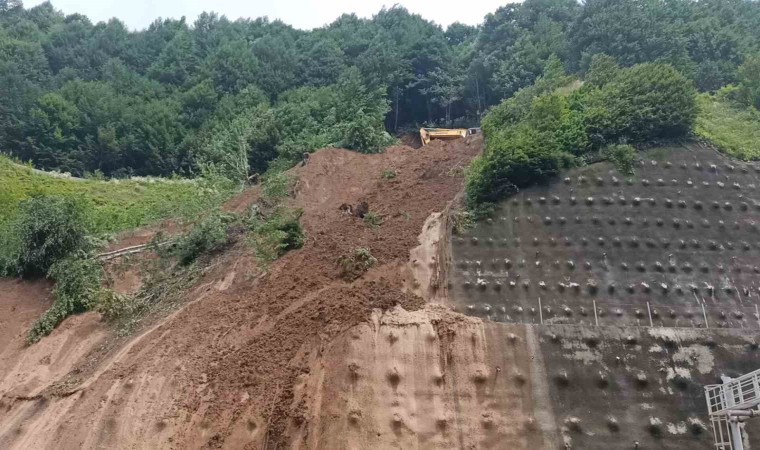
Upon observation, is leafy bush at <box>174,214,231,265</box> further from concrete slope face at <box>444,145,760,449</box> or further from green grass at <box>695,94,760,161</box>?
green grass at <box>695,94,760,161</box>

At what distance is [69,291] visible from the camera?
17422 millimetres

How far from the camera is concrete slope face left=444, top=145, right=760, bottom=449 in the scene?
12961 mm

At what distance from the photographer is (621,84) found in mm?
20781

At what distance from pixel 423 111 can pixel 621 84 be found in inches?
823

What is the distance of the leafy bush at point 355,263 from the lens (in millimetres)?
15508

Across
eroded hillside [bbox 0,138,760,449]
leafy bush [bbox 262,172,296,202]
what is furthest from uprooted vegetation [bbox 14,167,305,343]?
eroded hillside [bbox 0,138,760,449]

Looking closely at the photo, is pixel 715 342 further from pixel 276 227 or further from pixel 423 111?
pixel 423 111

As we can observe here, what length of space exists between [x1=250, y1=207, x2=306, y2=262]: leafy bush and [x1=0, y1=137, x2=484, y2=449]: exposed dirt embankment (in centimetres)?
39

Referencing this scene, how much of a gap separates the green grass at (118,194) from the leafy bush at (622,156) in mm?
14068

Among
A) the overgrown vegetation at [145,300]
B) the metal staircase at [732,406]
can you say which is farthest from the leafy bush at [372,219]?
the metal staircase at [732,406]

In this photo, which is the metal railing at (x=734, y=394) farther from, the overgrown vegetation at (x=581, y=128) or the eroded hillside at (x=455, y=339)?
the overgrown vegetation at (x=581, y=128)

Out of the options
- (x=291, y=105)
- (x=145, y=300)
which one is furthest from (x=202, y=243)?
(x=291, y=105)

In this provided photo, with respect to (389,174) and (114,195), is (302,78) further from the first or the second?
(389,174)

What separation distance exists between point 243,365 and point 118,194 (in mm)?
18500
